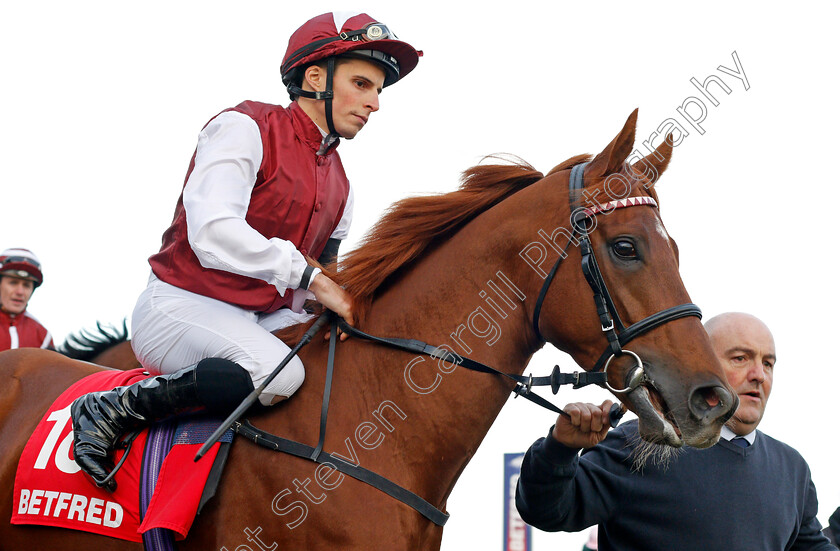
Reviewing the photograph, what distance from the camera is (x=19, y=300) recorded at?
23.3ft

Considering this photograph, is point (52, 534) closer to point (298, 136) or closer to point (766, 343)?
point (298, 136)

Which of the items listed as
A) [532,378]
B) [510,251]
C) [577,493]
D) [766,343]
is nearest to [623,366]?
[532,378]

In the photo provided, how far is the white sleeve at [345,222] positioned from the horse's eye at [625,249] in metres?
1.46

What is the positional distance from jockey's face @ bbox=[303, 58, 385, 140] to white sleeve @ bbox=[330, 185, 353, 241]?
458mm

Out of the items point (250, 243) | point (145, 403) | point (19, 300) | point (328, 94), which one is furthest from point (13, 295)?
point (250, 243)

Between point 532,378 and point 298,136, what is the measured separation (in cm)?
137

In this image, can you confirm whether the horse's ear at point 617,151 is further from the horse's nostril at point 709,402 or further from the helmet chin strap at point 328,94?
the helmet chin strap at point 328,94

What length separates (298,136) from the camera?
129 inches

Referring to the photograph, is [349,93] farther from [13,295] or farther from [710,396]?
[13,295]

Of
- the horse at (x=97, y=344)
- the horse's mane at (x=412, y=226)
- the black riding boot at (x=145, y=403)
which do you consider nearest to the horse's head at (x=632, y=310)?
the horse's mane at (x=412, y=226)

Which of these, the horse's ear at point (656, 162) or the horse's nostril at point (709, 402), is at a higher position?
the horse's ear at point (656, 162)

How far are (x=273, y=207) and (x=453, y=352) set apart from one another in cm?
94

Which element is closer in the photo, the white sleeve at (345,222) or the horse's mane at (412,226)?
the horse's mane at (412,226)

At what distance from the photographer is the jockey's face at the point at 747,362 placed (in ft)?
10.9
